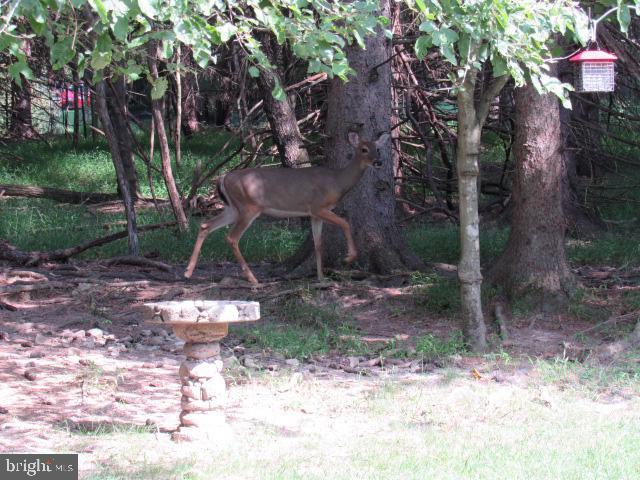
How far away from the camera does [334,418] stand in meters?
6.02

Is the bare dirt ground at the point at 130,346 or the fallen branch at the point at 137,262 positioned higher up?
the fallen branch at the point at 137,262

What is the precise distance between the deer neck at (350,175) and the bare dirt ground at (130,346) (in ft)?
4.12

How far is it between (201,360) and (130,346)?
292 centimetres

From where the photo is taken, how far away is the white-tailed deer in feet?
34.4

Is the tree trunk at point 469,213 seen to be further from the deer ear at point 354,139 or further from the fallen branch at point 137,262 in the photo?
the fallen branch at point 137,262

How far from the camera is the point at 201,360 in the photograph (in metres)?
5.43

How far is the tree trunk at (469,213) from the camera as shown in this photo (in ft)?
24.5

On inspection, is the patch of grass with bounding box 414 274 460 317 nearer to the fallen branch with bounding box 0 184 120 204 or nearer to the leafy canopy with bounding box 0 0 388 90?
the leafy canopy with bounding box 0 0 388 90

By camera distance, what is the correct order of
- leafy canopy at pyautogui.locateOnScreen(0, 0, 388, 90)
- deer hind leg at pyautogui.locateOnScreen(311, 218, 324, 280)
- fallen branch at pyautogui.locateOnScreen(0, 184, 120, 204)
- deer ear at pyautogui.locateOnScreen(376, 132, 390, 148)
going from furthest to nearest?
fallen branch at pyautogui.locateOnScreen(0, 184, 120, 204) < deer ear at pyautogui.locateOnScreen(376, 132, 390, 148) < deer hind leg at pyautogui.locateOnScreen(311, 218, 324, 280) < leafy canopy at pyautogui.locateOnScreen(0, 0, 388, 90)

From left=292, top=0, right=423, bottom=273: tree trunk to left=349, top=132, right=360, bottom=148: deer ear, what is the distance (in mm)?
60

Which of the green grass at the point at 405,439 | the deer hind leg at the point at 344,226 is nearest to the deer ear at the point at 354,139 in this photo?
the deer hind leg at the point at 344,226

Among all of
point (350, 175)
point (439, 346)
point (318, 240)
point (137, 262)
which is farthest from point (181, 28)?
point (137, 262)

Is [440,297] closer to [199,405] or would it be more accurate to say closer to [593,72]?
[593,72]

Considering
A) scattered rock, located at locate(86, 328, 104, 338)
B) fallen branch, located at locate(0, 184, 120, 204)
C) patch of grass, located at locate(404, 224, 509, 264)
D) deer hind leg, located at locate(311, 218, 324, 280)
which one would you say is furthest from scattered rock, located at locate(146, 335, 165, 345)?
fallen branch, located at locate(0, 184, 120, 204)
